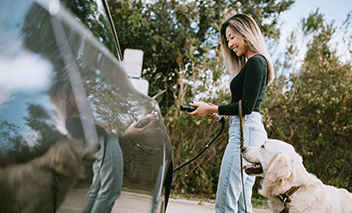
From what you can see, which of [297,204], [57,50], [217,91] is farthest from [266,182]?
[217,91]

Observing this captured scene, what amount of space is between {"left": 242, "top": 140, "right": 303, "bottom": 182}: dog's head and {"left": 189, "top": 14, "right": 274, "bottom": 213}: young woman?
107mm

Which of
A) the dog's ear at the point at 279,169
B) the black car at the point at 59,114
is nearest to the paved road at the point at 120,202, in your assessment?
the black car at the point at 59,114

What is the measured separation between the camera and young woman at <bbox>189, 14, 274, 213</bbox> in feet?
6.58

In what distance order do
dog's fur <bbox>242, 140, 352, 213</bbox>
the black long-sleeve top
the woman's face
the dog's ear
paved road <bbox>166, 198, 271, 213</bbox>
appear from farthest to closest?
paved road <bbox>166, 198, 271, 213</bbox> → the woman's face → the dog's ear → dog's fur <bbox>242, 140, 352, 213</bbox> → the black long-sleeve top

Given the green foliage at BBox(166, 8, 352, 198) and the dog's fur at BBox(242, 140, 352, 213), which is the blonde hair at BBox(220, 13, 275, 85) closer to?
the dog's fur at BBox(242, 140, 352, 213)

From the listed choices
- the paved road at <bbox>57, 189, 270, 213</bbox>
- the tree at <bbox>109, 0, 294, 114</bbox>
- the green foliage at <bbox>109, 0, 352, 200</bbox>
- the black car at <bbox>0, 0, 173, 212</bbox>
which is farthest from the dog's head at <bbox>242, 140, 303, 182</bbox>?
the tree at <bbox>109, 0, 294, 114</bbox>

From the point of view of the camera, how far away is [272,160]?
2.34m

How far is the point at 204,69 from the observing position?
6344mm

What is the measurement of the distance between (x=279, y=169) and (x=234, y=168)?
1.45 ft

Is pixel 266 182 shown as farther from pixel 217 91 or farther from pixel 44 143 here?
pixel 217 91

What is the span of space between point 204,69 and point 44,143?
18.9ft

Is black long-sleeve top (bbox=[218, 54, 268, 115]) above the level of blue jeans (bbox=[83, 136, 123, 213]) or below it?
above

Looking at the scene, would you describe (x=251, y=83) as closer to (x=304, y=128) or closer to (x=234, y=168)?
(x=234, y=168)

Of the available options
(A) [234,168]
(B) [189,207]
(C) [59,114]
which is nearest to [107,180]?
(C) [59,114]
